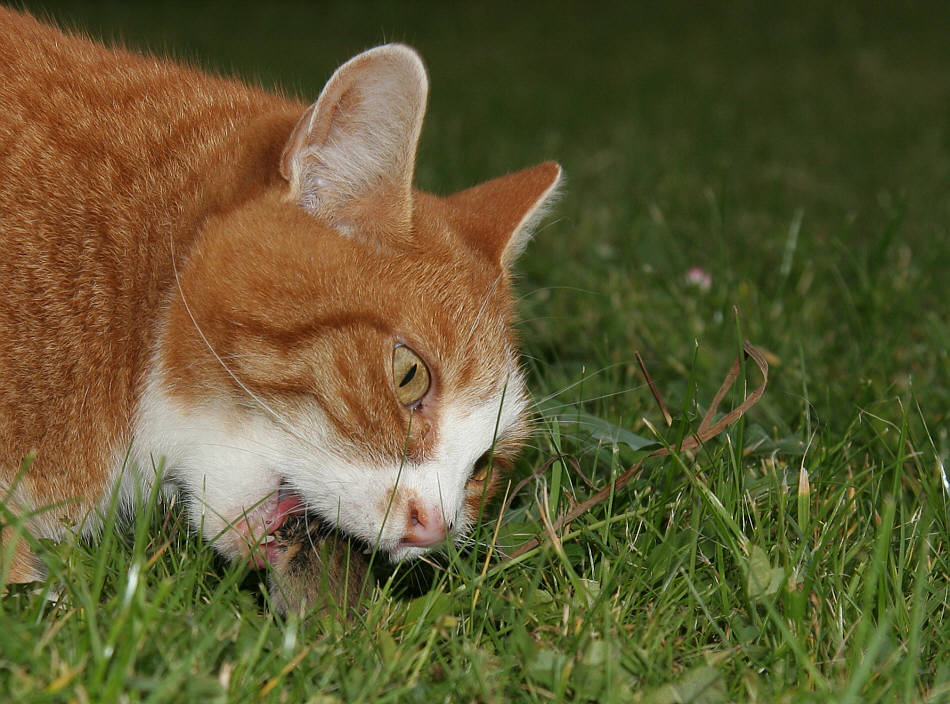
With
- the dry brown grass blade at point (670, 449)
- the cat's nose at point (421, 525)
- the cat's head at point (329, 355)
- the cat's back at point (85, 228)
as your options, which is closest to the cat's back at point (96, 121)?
the cat's back at point (85, 228)

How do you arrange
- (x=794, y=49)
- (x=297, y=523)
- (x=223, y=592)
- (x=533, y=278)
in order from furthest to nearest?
(x=794, y=49), (x=533, y=278), (x=297, y=523), (x=223, y=592)

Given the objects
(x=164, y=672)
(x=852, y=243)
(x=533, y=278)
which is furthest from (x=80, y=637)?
(x=852, y=243)

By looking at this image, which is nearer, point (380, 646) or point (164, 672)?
point (164, 672)

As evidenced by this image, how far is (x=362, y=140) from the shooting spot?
1.89 meters

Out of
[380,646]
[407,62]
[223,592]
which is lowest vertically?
[380,646]

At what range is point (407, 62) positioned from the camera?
184 cm

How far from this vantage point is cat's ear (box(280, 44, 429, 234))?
71.6 inches

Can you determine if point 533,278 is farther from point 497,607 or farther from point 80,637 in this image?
point 80,637

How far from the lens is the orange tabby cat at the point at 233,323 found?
1.82 meters

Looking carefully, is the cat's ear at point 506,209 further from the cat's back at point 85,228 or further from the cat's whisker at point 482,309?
the cat's back at point 85,228

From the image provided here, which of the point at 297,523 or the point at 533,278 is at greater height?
the point at 297,523

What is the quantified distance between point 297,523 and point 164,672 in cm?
52

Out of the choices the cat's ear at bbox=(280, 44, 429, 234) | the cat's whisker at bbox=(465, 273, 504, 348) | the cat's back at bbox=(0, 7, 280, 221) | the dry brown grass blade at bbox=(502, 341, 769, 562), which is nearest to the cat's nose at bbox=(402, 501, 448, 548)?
the dry brown grass blade at bbox=(502, 341, 769, 562)

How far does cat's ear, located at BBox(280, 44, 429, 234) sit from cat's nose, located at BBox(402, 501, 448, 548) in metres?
0.56
